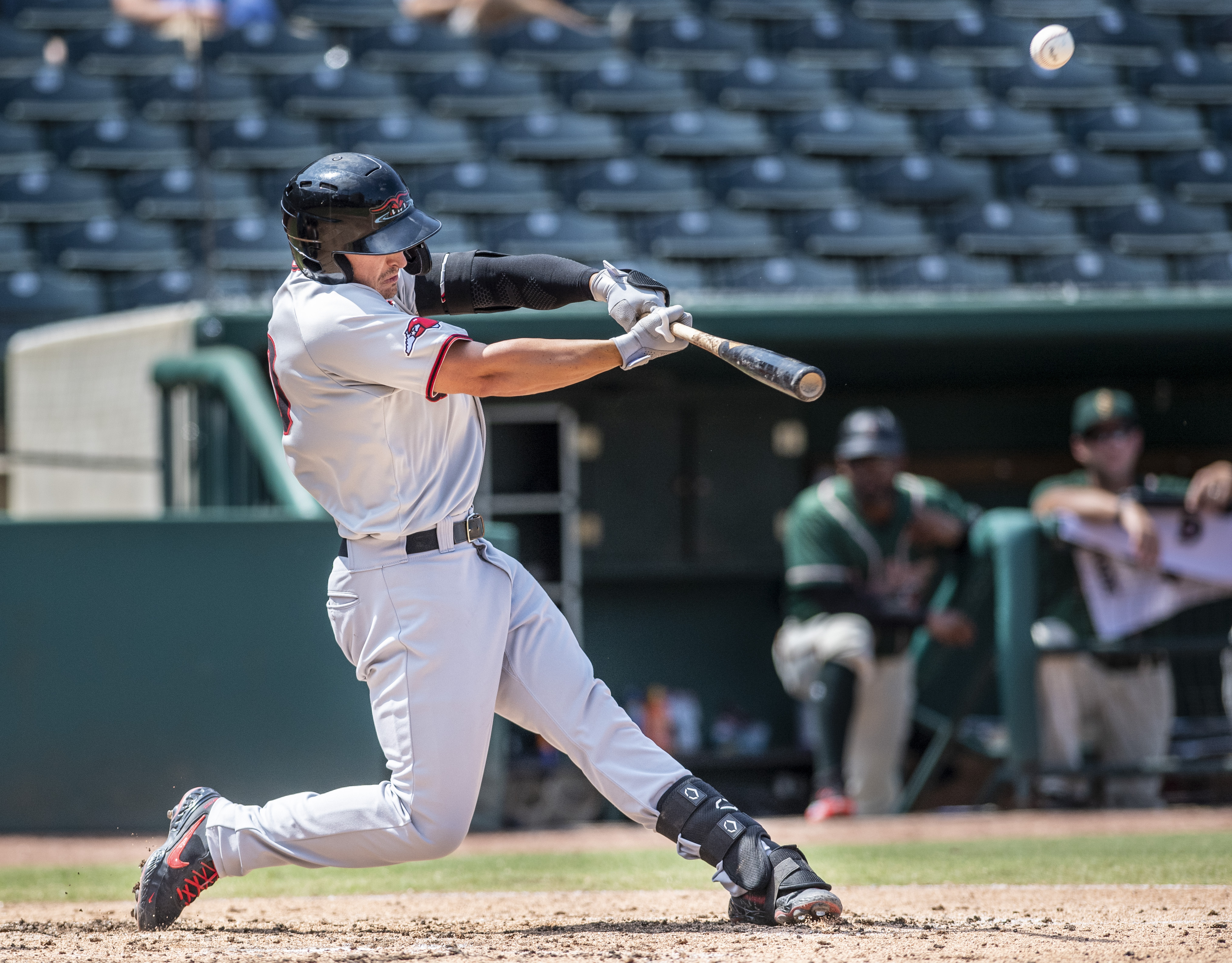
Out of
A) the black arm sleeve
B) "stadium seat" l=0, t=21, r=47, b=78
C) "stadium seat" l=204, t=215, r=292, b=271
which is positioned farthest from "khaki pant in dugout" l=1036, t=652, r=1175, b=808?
"stadium seat" l=0, t=21, r=47, b=78

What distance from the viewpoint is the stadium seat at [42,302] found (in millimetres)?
7820

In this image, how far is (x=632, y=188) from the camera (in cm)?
839

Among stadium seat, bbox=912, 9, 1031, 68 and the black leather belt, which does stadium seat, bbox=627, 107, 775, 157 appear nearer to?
stadium seat, bbox=912, 9, 1031, 68

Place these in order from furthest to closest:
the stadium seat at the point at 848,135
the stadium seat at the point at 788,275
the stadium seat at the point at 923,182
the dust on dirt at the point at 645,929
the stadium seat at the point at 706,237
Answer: the stadium seat at the point at 848,135, the stadium seat at the point at 923,182, the stadium seat at the point at 706,237, the stadium seat at the point at 788,275, the dust on dirt at the point at 645,929

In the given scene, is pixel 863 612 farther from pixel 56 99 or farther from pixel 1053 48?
pixel 56 99

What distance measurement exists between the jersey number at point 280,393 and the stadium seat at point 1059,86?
24.5 feet

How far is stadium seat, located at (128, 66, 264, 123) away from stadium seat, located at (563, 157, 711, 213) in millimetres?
2058

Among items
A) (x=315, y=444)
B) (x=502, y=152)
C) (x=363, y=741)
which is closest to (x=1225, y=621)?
(x=363, y=741)

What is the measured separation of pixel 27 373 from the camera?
6758mm

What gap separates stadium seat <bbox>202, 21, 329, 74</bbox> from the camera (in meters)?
9.27

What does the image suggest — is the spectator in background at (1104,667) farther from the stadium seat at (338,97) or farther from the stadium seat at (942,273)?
the stadium seat at (338,97)

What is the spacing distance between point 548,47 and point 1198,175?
4057mm

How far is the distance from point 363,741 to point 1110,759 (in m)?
2.65

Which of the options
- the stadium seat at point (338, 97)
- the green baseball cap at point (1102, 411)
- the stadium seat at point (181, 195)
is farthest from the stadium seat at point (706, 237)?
the green baseball cap at point (1102, 411)
